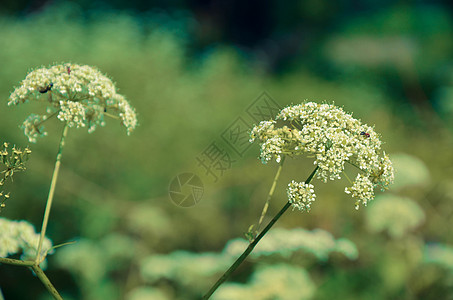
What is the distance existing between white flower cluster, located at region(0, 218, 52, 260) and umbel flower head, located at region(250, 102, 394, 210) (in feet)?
4.62

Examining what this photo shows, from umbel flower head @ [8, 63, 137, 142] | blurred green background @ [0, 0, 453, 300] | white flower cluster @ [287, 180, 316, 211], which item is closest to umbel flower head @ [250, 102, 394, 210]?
white flower cluster @ [287, 180, 316, 211]

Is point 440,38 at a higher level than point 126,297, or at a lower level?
higher

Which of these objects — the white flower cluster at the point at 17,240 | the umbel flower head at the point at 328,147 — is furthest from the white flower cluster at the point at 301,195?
the white flower cluster at the point at 17,240

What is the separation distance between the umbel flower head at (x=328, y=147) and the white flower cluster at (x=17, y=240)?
4.62 ft

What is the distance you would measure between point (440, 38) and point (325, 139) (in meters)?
19.1

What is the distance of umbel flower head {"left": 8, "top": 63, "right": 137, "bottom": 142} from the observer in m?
2.11

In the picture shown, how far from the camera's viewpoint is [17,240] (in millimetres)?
2402

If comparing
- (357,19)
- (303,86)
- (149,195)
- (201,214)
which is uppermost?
(357,19)

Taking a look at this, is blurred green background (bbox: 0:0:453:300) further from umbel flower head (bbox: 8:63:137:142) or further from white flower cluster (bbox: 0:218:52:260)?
umbel flower head (bbox: 8:63:137:142)

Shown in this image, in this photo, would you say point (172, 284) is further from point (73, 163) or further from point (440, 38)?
point (440, 38)

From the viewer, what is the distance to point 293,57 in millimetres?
19000

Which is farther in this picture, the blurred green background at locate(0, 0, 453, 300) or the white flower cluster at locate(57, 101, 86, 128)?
the blurred green background at locate(0, 0, 453, 300)

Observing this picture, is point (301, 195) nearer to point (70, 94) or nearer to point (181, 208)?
point (70, 94)

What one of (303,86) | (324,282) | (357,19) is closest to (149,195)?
(324,282)
